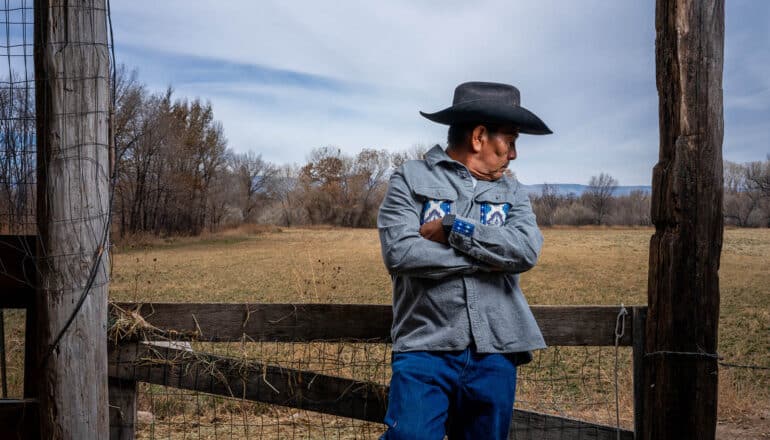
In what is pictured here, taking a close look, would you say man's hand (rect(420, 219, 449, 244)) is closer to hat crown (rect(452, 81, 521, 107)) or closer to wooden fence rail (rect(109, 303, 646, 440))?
hat crown (rect(452, 81, 521, 107))

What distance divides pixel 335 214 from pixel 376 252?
327cm

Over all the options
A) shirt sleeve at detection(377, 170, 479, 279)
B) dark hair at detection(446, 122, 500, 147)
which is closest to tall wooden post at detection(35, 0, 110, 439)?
shirt sleeve at detection(377, 170, 479, 279)

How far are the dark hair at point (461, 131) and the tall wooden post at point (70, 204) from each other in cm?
148

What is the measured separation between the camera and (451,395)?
2434mm

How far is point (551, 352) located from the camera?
30.7 feet

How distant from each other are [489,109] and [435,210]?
1.46 feet

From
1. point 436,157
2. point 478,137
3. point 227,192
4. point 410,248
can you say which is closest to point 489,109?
point 478,137

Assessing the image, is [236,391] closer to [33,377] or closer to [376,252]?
[33,377]

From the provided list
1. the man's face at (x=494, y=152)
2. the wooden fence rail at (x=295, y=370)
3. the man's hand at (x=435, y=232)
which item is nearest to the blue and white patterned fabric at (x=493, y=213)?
the man's face at (x=494, y=152)

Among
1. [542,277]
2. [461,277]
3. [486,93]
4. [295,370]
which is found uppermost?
[486,93]

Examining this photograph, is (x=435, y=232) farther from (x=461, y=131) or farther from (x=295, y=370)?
(x=295, y=370)

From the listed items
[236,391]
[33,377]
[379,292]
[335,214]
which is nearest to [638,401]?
[236,391]

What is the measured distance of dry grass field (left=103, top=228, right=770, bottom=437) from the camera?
883 cm

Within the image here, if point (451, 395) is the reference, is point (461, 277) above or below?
above
